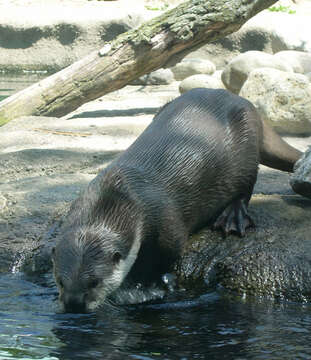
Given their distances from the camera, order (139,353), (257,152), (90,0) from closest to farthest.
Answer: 1. (139,353)
2. (257,152)
3. (90,0)

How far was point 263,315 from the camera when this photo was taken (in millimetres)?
2873

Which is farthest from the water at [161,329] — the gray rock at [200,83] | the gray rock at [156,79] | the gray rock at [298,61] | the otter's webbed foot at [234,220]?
the gray rock at [156,79]

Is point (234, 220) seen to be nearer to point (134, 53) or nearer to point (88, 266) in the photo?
point (88, 266)

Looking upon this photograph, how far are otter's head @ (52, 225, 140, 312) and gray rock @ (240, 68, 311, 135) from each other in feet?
11.8

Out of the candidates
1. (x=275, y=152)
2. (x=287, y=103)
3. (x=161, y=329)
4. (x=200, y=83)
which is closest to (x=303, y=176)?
(x=275, y=152)

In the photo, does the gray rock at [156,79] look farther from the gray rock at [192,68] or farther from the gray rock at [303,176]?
the gray rock at [303,176]

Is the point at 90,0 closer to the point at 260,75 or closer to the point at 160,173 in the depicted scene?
the point at 260,75

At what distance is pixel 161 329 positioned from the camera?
2.72 meters

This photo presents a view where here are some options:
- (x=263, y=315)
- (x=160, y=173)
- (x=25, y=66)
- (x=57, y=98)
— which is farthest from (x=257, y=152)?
(x=25, y=66)

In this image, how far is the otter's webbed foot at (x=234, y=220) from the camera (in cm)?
339

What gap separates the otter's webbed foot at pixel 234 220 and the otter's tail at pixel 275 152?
0.43 meters

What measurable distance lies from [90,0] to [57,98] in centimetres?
969

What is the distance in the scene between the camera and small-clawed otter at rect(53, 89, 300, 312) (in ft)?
8.82

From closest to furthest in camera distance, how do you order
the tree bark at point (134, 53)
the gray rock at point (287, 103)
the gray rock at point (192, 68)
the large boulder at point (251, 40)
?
the gray rock at point (287, 103), the tree bark at point (134, 53), the gray rock at point (192, 68), the large boulder at point (251, 40)
